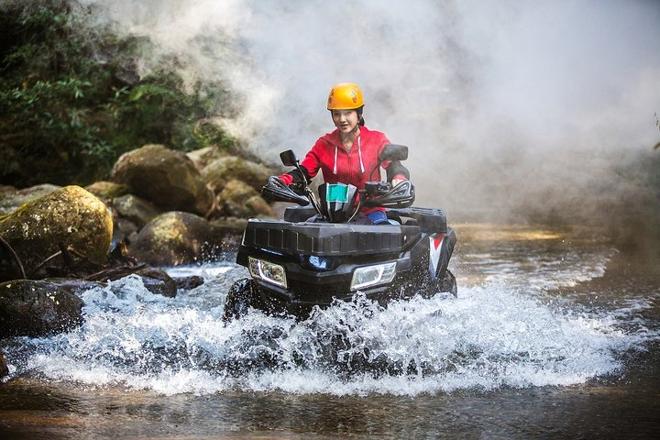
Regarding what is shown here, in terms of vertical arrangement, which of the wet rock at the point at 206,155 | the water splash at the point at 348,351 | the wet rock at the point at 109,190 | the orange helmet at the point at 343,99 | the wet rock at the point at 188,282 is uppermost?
the orange helmet at the point at 343,99

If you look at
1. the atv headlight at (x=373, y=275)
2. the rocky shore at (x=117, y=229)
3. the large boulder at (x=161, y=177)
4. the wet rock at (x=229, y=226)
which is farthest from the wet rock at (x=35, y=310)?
the large boulder at (x=161, y=177)

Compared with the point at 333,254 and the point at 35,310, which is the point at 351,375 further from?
the point at 35,310

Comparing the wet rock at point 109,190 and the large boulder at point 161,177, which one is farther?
the large boulder at point 161,177

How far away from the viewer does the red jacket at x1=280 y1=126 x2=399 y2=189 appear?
6039 millimetres

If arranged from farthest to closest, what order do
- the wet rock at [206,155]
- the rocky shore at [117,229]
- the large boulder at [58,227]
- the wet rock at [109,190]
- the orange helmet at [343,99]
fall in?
the wet rock at [206,155] < the wet rock at [109,190] < the large boulder at [58,227] < the rocky shore at [117,229] < the orange helmet at [343,99]

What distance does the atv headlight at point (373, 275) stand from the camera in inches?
195

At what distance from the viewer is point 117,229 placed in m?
13.2

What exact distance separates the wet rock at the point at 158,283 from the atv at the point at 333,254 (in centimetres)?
311

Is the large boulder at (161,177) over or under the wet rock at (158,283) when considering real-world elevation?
over

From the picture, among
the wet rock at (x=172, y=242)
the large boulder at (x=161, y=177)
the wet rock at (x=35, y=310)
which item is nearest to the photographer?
the wet rock at (x=35, y=310)

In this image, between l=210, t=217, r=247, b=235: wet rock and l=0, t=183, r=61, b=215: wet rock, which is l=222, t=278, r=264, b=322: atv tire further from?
l=210, t=217, r=247, b=235: wet rock

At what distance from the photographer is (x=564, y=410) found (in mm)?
4246

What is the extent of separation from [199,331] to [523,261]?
633 cm

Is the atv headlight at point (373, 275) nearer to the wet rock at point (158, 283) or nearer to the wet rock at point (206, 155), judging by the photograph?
the wet rock at point (158, 283)
